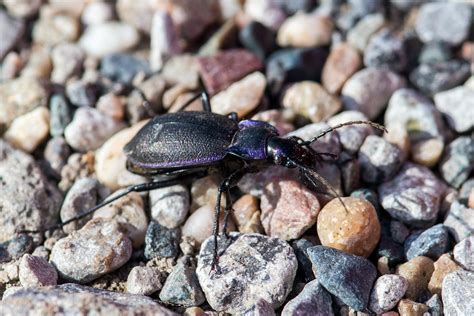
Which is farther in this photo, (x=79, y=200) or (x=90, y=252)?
(x=79, y=200)

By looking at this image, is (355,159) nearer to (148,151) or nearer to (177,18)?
(148,151)

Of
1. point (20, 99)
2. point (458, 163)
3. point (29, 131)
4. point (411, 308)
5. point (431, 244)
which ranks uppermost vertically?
point (20, 99)

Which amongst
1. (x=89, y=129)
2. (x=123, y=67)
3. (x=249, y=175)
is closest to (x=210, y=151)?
(x=249, y=175)

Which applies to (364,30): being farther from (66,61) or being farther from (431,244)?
(66,61)

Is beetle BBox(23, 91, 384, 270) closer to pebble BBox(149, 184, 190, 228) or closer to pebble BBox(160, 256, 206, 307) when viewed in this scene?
pebble BBox(149, 184, 190, 228)

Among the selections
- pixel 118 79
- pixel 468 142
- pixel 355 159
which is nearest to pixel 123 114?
pixel 118 79

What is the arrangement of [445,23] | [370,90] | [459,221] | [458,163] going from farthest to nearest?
Result: [445,23], [370,90], [458,163], [459,221]

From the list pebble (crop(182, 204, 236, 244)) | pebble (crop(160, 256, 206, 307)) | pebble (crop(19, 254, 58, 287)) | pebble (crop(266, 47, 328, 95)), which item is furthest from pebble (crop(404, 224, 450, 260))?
pebble (crop(19, 254, 58, 287))

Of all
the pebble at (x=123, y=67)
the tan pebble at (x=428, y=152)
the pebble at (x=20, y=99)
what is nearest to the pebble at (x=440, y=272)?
the tan pebble at (x=428, y=152)
